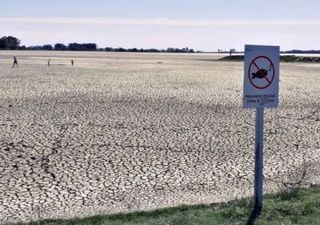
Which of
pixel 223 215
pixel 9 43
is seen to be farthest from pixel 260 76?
pixel 9 43

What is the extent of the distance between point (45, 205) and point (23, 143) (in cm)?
347

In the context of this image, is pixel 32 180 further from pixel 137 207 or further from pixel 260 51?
pixel 260 51

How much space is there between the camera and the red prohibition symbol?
17.3ft

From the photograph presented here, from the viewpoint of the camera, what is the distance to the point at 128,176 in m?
7.24

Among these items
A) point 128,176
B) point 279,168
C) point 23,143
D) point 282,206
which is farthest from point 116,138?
point 282,206

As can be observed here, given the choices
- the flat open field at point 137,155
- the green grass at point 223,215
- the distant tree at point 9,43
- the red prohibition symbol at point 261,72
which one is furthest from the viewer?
the distant tree at point 9,43

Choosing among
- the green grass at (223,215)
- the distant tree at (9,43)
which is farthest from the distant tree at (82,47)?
the green grass at (223,215)

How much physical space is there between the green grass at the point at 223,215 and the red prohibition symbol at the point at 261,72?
1308mm

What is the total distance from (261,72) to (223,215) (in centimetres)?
151

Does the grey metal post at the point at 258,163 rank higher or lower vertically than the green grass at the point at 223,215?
higher

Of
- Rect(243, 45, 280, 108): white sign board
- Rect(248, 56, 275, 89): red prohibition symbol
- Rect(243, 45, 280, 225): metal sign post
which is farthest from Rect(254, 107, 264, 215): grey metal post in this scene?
Rect(248, 56, 275, 89): red prohibition symbol

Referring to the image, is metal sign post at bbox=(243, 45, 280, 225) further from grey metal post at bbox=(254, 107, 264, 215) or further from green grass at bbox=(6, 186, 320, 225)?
green grass at bbox=(6, 186, 320, 225)

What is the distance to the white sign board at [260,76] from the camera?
5.23 m

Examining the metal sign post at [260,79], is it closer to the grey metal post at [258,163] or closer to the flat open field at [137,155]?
the grey metal post at [258,163]
